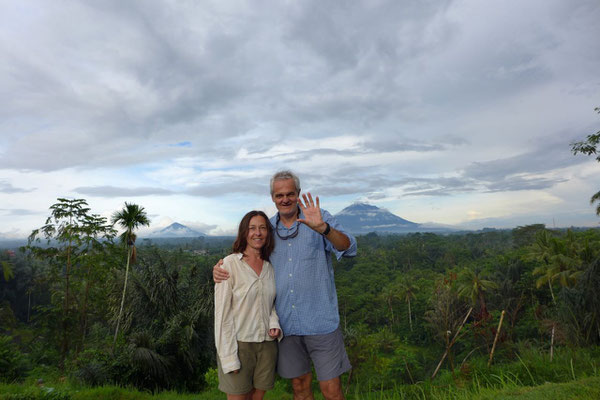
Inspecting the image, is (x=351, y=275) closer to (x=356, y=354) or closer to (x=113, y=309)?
(x=113, y=309)

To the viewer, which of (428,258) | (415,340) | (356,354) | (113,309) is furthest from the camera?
(428,258)

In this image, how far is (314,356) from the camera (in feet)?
8.79

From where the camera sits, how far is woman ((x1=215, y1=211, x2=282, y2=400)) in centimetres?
256

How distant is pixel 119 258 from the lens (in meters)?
18.8

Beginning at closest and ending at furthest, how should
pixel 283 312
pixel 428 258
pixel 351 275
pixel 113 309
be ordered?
pixel 283 312 → pixel 113 309 → pixel 351 275 → pixel 428 258

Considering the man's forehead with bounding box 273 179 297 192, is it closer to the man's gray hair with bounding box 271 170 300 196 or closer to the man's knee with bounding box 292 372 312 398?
the man's gray hair with bounding box 271 170 300 196

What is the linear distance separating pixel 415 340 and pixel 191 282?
1078 inches

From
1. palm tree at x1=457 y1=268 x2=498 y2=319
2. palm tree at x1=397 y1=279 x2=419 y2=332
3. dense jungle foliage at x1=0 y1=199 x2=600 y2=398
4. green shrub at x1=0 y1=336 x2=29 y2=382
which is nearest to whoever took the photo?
dense jungle foliage at x1=0 y1=199 x2=600 y2=398

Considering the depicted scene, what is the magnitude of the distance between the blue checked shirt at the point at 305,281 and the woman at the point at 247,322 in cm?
9

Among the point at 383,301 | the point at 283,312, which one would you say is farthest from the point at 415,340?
the point at 283,312

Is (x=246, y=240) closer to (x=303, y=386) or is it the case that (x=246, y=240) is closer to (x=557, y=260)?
(x=303, y=386)

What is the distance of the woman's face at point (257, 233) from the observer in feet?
9.05

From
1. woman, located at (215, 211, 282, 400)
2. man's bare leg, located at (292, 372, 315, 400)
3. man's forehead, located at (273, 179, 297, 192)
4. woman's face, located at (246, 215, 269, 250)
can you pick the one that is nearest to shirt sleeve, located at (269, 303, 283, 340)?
woman, located at (215, 211, 282, 400)

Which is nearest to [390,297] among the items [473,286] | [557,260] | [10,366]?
[473,286]
